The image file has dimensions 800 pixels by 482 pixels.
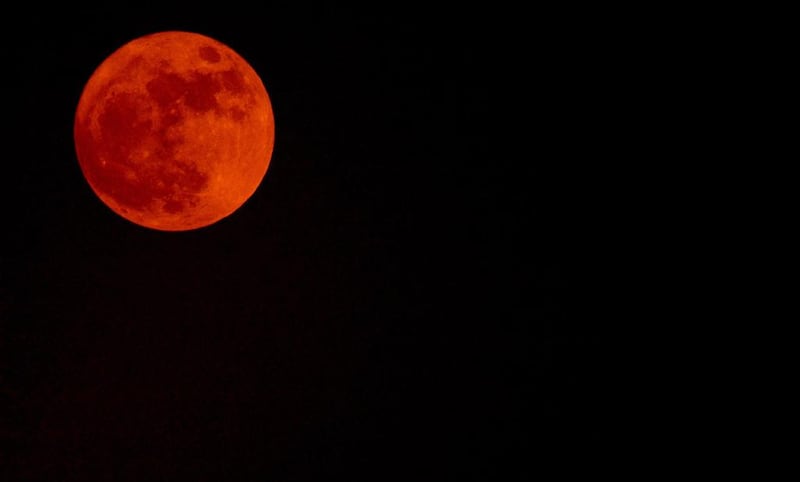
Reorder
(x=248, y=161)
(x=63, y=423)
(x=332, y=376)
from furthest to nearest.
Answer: (x=332, y=376)
(x=63, y=423)
(x=248, y=161)

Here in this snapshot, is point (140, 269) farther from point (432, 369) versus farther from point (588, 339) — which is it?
point (588, 339)

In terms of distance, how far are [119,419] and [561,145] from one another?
247 cm

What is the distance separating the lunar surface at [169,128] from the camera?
173 centimetres

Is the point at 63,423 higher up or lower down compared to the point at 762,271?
higher up

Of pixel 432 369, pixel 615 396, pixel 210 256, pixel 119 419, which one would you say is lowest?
pixel 615 396

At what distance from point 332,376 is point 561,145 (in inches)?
63.2

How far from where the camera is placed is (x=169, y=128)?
1.73m

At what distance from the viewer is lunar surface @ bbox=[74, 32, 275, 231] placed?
5.69 feet

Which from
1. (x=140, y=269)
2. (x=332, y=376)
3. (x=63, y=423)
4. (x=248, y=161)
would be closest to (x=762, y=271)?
(x=332, y=376)

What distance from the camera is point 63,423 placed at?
96.6 inches

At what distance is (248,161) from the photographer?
76.6 inches

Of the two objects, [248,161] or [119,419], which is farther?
[119,419]

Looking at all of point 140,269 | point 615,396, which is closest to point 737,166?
point 615,396

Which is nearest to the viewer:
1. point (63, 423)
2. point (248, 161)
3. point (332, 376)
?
point (248, 161)
